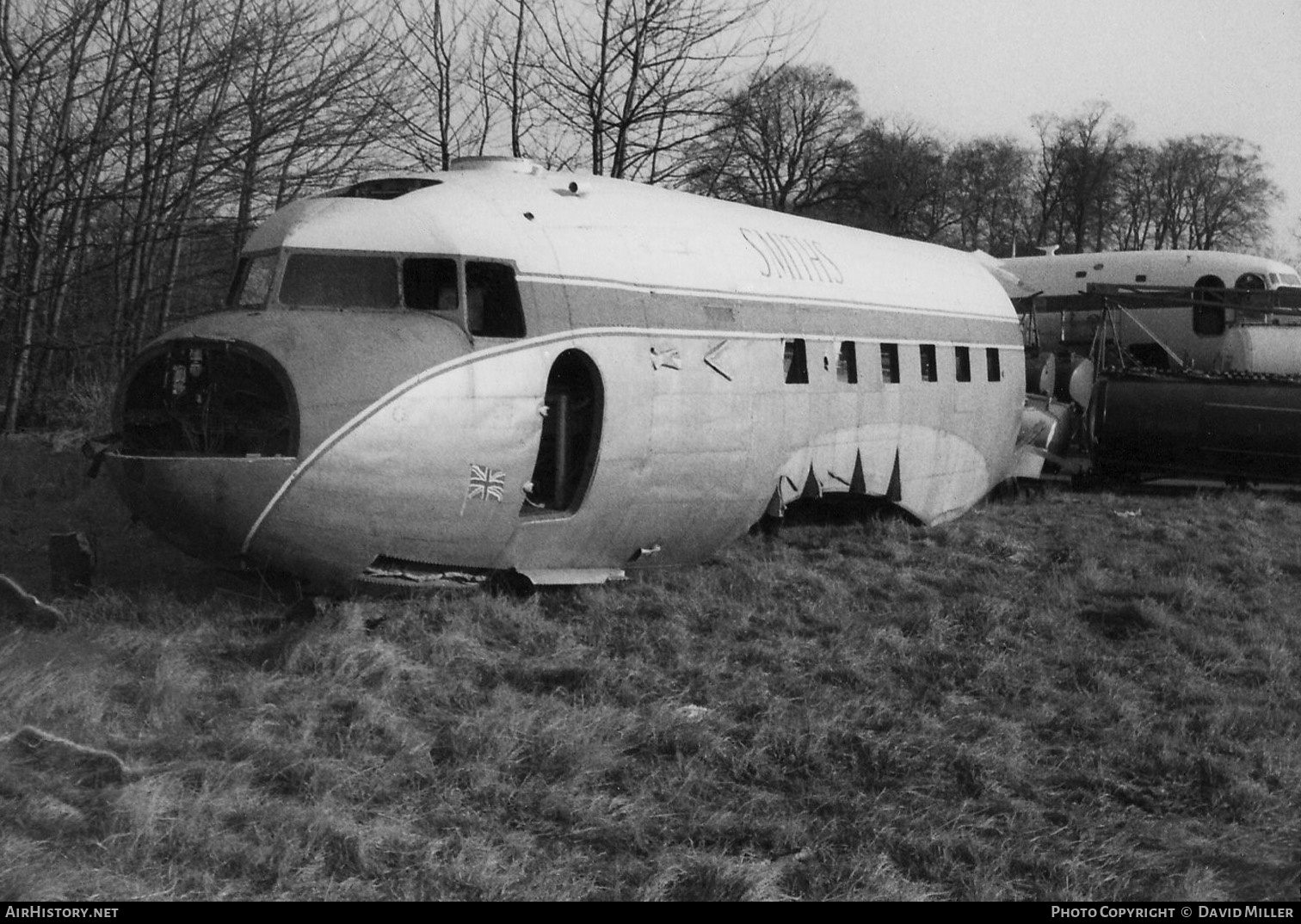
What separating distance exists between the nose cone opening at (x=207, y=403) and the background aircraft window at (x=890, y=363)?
688 cm

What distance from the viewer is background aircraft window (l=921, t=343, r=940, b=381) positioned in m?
13.5

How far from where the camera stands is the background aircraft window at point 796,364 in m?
11.1

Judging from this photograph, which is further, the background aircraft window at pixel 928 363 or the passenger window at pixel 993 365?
the passenger window at pixel 993 365

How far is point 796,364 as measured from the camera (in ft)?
36.9

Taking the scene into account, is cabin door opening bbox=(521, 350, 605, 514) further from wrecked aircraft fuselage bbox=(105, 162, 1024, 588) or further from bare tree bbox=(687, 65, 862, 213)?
bare tree bbox=(687, 65, 862, 213)

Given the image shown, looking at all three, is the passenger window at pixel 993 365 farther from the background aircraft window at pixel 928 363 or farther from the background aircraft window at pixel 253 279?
the background aircraft window at pixel 253 279

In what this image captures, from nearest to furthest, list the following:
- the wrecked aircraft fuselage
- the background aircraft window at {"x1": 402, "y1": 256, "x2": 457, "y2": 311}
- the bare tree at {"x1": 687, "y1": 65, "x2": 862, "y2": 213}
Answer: the wrecked aircraft fuselage < the background aircraft window at {"x1": 402, "y1": 256, "x2": 457, "y2": 311} < the bare tree at {"x1": 687, "y1": 65, "x2": 862, "y2": 213}

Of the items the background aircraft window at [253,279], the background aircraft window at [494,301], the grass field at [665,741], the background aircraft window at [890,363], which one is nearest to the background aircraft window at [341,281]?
the background aircraft window at [253,279]

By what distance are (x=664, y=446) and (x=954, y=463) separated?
19.2ft

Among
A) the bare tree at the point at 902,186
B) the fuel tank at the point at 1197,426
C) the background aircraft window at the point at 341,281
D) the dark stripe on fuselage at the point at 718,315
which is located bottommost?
the fuel tank at the point at 1197,426

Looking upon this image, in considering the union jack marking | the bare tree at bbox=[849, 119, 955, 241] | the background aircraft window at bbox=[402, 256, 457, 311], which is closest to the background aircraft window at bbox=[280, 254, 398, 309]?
the background aircraft window at bbox=[402, 256, 457, 311]

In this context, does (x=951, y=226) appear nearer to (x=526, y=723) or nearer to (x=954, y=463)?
(x=954, y=463)

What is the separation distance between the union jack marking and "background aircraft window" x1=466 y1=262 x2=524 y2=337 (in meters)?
1.01

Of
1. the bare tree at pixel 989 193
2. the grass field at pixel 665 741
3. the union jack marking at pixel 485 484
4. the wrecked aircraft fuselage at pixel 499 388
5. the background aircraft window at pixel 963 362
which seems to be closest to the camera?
the grass field at pixel 665 741
